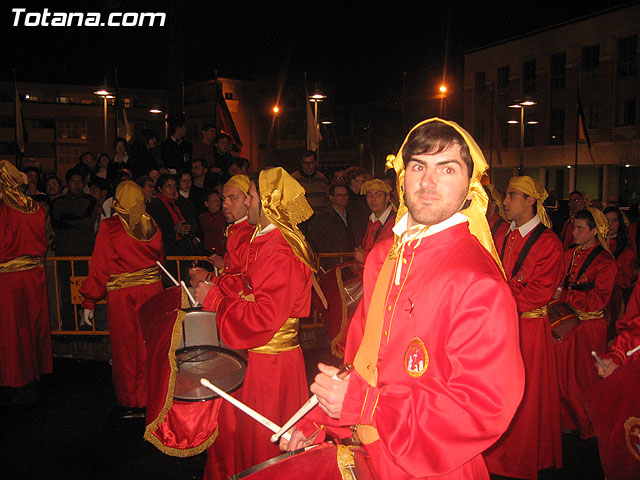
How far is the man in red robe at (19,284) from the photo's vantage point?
243 inches

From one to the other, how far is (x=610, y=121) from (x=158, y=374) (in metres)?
33.5

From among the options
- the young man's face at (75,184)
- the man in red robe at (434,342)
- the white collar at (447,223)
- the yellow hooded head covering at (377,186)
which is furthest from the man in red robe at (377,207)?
the white collar at (447,223)

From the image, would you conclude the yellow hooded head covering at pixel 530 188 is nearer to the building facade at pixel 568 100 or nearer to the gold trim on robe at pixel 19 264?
the gold trim on robe at pixel 19 264

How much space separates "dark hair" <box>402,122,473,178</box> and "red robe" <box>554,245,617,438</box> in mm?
4411

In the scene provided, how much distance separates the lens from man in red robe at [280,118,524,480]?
193 centimetres

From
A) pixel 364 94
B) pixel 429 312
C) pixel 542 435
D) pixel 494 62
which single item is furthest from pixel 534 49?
pixel 429 312

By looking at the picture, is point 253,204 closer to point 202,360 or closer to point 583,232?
point 202,360

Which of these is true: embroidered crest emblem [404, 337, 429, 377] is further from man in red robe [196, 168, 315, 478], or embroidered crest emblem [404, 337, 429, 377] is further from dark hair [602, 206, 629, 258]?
dark hair [602, 206, 629, 258]

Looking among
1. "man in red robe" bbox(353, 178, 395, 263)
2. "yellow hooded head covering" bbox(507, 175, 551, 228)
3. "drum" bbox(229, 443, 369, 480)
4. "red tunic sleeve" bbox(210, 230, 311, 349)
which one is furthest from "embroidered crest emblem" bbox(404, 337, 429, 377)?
"man in red robe" bbox(353, 178, 395, 263)

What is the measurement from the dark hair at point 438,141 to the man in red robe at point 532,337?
3.15 m

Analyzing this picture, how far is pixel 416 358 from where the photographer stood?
83.3 inches

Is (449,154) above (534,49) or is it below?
below

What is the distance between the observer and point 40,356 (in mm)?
6875

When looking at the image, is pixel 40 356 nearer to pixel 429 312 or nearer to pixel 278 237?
pixel 278 237
